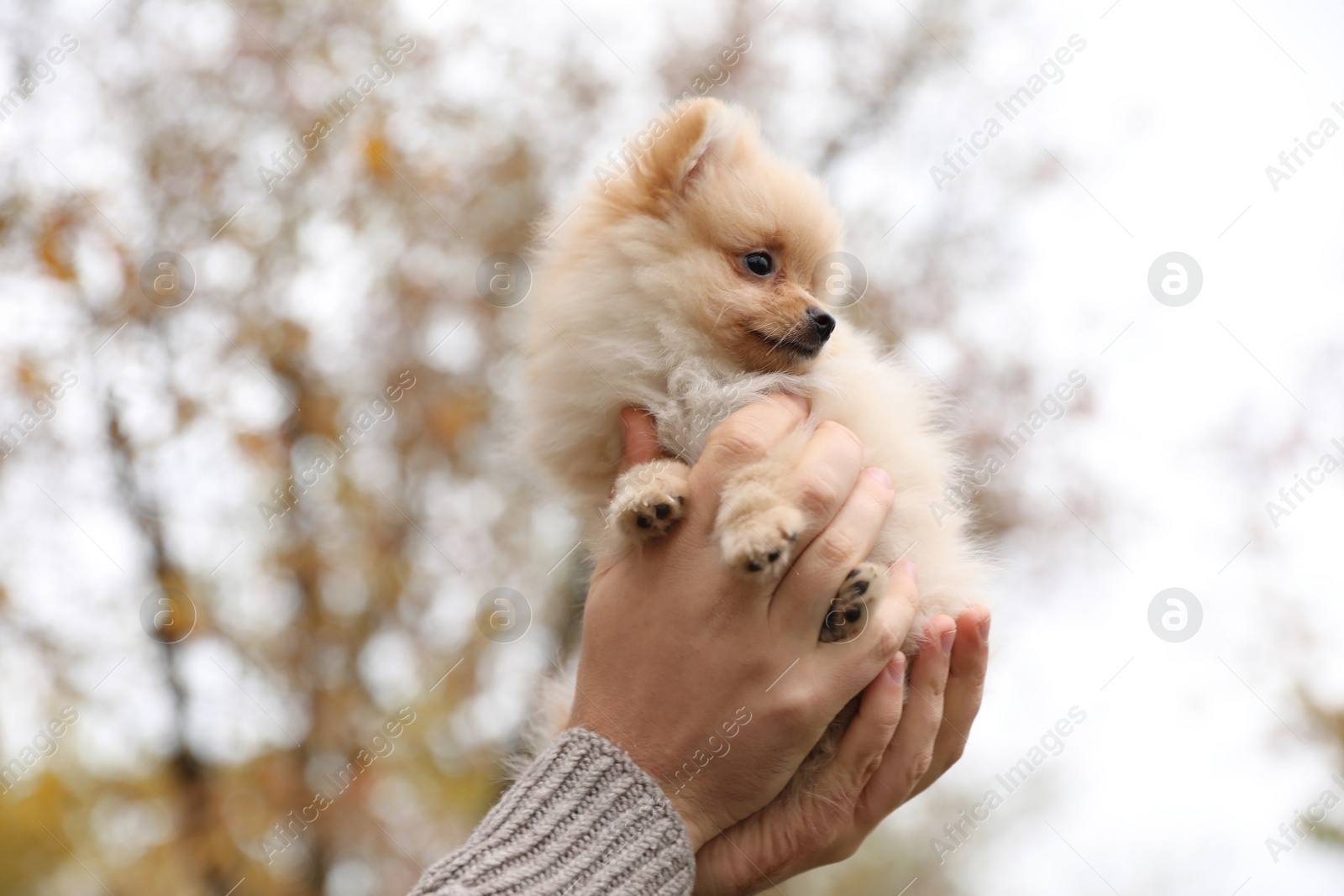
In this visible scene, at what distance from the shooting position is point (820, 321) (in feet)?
7.27

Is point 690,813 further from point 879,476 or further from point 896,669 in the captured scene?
point 879,476

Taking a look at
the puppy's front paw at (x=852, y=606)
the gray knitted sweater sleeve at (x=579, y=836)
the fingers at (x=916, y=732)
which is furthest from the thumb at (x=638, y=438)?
the fingers at (x=916, y=732)

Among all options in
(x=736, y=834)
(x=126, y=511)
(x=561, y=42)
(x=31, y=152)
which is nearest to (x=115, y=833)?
(x=126, y=511)

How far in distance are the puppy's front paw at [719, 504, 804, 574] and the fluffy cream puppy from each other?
24cm

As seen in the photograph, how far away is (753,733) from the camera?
5.83ft

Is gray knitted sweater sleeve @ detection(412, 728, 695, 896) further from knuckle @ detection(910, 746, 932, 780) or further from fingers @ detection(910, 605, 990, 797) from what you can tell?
fingers @ detection(910, 605, 990, 797)

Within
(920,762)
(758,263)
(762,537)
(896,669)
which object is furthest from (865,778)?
(758,263)

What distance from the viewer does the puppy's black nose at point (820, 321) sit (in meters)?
2.22

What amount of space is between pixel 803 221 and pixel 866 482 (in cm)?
81

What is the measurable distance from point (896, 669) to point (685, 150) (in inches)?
61.9

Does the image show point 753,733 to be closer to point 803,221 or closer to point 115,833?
point 803,221

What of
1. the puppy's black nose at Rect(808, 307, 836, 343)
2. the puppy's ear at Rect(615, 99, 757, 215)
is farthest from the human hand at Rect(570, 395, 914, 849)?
the puppy's ear at Rect(615, 99, 757, 215)

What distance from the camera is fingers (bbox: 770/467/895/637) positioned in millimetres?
1828

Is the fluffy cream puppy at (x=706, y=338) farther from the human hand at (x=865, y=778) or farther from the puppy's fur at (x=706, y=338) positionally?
the human hand at (x=865, y=778)
